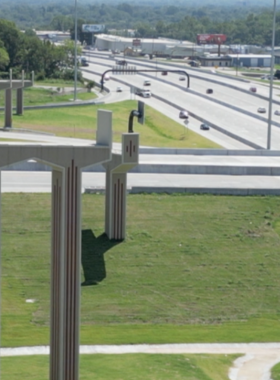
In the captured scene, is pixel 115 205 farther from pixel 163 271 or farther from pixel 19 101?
pixel 19 101

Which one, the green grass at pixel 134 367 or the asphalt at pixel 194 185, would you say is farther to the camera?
the asphalt at pixel 194 185

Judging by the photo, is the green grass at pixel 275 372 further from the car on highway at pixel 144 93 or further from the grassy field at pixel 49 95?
the car on highway at pixel 144 93

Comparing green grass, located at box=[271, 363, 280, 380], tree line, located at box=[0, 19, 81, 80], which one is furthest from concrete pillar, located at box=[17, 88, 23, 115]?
green grass, located at box=[271, 363, 280, 380]

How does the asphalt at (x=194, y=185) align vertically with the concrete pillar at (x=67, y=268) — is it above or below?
below

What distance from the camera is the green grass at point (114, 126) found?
68312 millimetres

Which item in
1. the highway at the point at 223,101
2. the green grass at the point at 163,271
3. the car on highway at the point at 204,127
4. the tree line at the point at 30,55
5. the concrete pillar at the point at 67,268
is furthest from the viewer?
the tree line at the point at 30,55

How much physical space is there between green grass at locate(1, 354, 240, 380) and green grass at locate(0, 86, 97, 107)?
56.6m

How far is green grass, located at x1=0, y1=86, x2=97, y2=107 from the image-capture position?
9225 centimetres

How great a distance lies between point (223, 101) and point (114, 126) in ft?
111

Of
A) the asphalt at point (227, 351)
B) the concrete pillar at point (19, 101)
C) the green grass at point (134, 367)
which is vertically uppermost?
the concrete pillar at point (19, 101)

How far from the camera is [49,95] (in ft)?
330

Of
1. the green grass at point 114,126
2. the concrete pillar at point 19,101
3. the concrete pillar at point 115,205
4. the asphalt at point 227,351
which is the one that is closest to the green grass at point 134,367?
the asphalt at point 227,351

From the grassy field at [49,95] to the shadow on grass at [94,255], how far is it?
45.7m

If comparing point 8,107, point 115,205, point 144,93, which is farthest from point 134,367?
point 144,93
